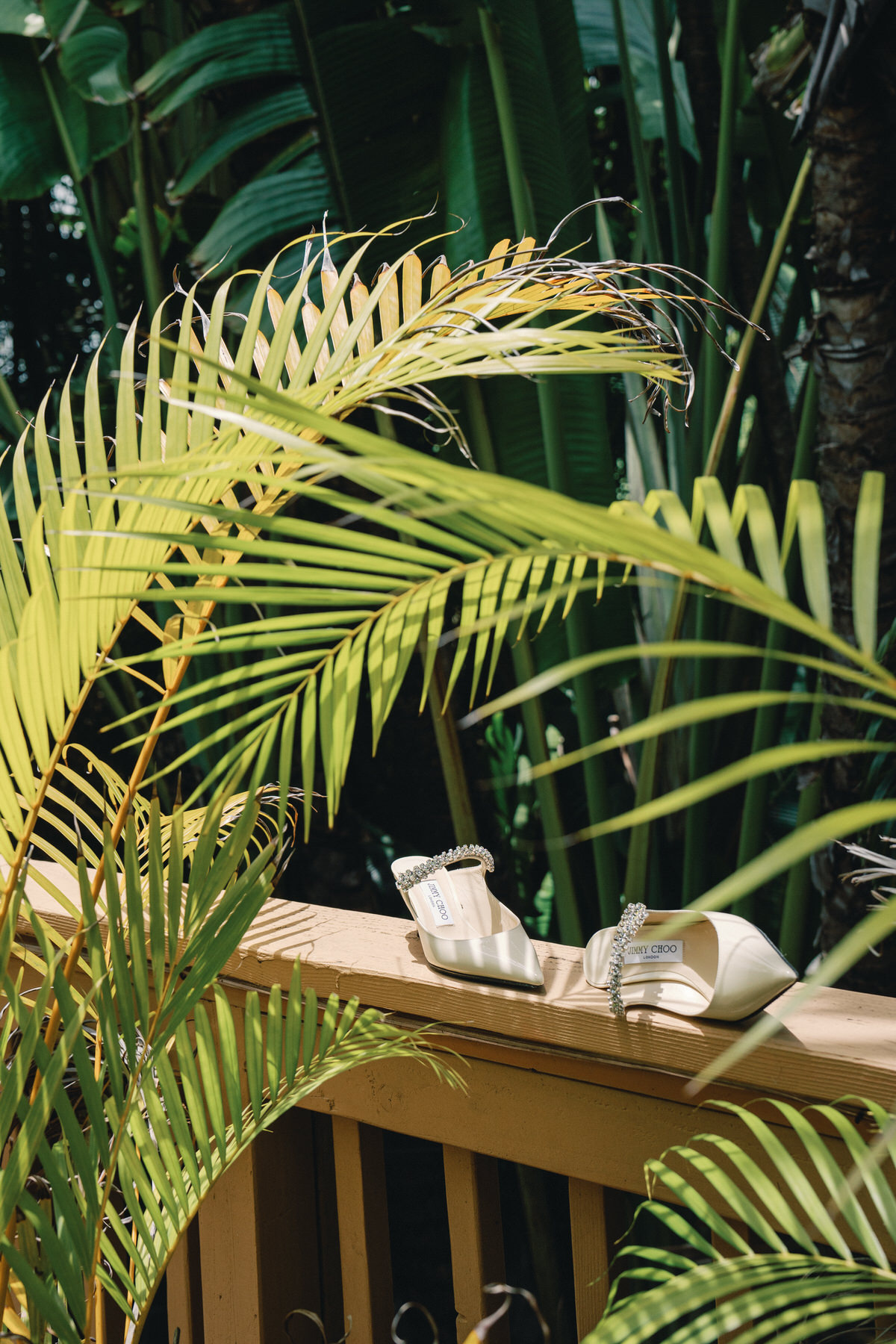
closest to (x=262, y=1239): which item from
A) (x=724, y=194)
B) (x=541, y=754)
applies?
(x=541, y=754)

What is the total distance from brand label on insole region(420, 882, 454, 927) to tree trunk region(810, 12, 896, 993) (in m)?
0.57

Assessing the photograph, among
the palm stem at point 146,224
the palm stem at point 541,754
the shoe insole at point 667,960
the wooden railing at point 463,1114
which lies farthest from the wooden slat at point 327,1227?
the palm stem at point 146,224

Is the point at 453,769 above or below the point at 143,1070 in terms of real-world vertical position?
below

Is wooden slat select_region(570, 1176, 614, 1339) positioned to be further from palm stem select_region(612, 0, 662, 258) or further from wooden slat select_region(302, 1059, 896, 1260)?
palm stem select_region(612, 0, 662, 258)

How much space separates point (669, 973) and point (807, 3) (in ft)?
3.64

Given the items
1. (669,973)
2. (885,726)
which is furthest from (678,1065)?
(885,726)

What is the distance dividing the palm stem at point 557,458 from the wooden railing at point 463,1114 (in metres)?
0.65

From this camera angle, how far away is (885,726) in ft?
4.09

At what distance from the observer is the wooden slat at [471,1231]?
2.34 feet

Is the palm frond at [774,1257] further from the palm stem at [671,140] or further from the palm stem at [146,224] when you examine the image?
the palm stem at [146,224]

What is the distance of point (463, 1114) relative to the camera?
0.70 meters

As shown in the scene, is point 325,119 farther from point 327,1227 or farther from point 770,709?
point 327,1227

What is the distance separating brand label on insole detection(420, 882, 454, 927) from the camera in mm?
834

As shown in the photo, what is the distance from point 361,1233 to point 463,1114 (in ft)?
Result: 0.56
